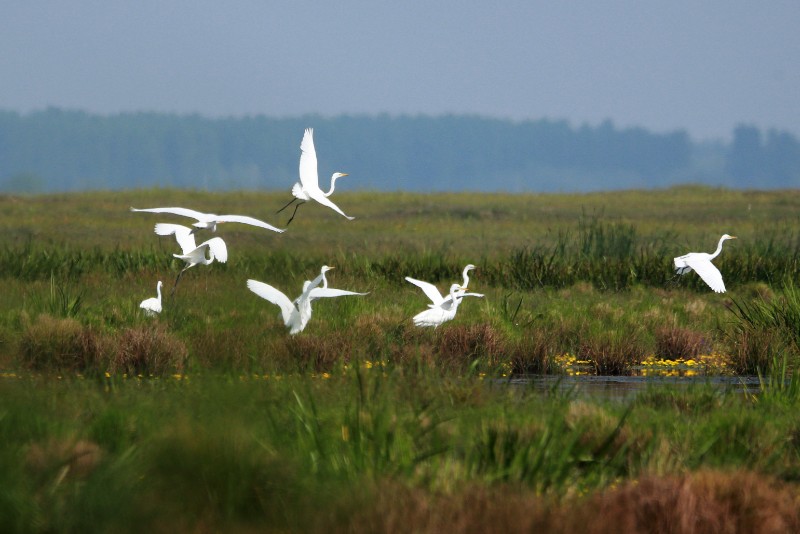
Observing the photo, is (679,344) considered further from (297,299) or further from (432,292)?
(297,299)

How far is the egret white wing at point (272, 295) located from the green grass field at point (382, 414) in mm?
254

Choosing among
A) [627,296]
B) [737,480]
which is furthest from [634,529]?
[627,296]

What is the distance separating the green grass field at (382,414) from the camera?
6.14 metres

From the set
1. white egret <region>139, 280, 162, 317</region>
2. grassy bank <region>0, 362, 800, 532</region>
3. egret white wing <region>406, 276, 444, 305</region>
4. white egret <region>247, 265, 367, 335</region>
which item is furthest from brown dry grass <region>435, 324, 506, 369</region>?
grassy bank <region>0, 362, 800, 532</region>

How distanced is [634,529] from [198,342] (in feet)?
23.4

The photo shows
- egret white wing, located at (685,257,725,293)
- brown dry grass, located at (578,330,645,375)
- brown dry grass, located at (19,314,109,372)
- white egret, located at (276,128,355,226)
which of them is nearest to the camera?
brown dry grass, located at (19,314,109,372)

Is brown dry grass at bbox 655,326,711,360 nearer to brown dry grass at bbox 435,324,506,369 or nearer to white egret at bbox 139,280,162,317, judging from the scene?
brown dry grass at bbox 435,324,506,369

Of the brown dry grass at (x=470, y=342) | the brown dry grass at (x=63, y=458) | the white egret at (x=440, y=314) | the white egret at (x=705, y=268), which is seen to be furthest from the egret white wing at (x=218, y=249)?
the brown dry grass at (x=63, y=458)

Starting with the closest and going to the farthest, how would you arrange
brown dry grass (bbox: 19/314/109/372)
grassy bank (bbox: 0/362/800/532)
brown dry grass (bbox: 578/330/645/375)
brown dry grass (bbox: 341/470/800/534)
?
brown dry grass (bbox: 341/470/800/534)
grassy bank (bbox: 0/362/800/532)
brown dry grass (bbox: 19/314/109/372)
brown dry grass (bbox: 578/330/645/375)

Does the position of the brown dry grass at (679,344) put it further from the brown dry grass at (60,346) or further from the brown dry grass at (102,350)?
the brown dry grass at (60,346)

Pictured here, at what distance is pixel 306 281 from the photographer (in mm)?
13039

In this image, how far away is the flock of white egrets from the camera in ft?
42.7

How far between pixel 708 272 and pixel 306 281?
7324 millimetres

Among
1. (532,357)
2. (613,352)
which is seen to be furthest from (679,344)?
(532,357)
